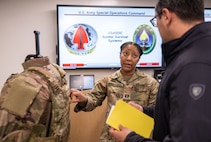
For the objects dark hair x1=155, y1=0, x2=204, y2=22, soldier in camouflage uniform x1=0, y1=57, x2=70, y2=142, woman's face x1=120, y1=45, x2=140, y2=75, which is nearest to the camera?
dark hair x1=155, y1=0, x2=204, y2=22

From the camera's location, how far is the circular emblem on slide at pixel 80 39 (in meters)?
2.97

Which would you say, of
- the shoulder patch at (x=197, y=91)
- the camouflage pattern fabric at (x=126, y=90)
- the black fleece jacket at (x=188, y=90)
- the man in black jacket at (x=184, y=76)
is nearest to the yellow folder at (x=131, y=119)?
the man in black jacket at (x=184, y=76)

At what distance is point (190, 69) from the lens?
0.86 m

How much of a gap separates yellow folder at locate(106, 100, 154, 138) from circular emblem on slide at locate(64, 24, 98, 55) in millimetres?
1741

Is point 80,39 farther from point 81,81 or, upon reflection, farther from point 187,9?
point 187,9

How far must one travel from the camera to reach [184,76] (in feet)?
2.82

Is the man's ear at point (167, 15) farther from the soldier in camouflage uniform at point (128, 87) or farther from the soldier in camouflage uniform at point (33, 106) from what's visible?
the soldier in camouflage uniform at point (128, 87)

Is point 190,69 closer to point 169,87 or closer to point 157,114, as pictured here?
point 169,87

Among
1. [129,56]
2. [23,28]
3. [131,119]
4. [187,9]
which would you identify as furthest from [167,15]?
[23,28]

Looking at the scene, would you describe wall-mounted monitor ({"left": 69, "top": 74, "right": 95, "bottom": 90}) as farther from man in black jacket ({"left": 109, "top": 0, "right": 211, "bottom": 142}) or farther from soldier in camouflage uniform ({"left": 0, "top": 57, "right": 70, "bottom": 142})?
man in black jacket ({"left": 109, "top": 0, "right": 211, "bottom": 142})

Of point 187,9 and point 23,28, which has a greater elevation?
point 23,28

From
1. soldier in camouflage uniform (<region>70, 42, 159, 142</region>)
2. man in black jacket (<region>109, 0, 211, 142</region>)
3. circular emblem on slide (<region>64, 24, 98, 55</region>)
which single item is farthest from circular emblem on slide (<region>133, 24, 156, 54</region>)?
man in black jacket (<region>109, 0, 211, 142</region>)

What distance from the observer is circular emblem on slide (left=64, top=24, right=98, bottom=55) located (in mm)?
2974

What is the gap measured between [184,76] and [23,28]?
2520 millimetres
